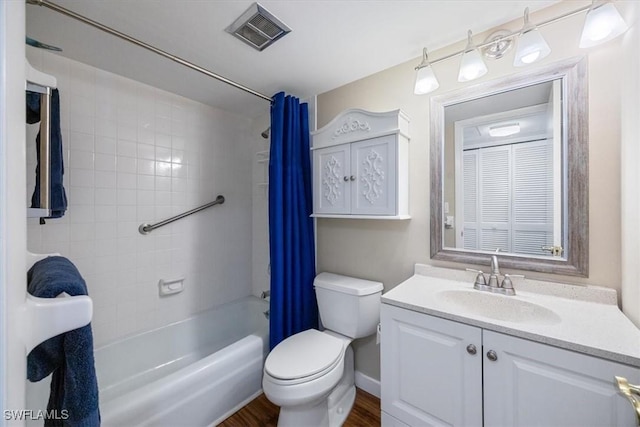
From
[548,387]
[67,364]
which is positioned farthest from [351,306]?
[67,364]

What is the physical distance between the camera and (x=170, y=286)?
1975 millimetres

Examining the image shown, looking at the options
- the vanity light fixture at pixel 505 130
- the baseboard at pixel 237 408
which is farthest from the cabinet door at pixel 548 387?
the baseboard at pixel 237 408

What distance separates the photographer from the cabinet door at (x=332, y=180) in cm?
165

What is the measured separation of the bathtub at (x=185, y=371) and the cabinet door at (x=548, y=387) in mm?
1340

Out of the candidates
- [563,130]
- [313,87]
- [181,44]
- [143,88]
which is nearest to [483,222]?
[563,130]

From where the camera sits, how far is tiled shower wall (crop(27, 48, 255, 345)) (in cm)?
157

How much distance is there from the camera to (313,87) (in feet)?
6.16

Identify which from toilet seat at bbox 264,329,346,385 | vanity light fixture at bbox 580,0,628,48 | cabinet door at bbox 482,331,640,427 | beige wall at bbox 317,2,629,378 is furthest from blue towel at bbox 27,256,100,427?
vanity light fixture at bbox 580,0,628,48

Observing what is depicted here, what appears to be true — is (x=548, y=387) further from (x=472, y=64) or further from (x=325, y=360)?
(x=472, y=64)

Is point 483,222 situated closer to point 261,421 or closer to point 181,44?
point 261,421

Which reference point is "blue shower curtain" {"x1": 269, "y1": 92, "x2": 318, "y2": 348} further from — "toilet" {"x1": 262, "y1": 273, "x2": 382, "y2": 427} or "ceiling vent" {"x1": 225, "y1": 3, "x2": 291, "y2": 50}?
"ceiling vent" {"x1": 225, "y1": 3, "x2": 291, "y2": 50}

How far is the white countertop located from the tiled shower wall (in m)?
1.68

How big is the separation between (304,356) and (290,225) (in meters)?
0.82

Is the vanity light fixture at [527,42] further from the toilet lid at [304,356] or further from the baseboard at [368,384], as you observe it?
the baseboard at [368,384]
